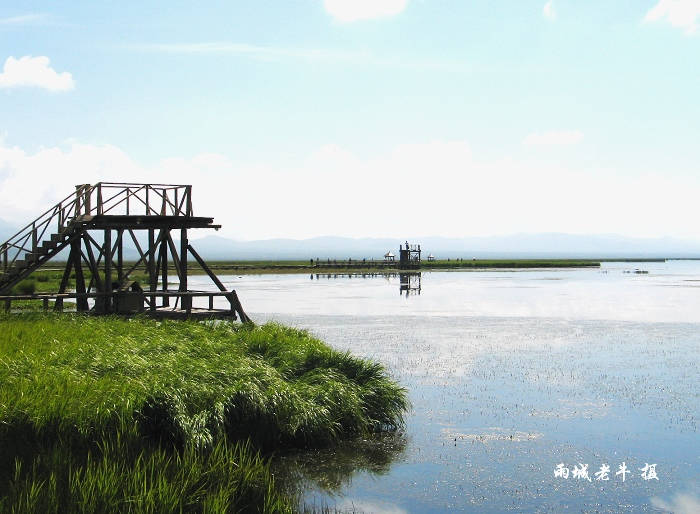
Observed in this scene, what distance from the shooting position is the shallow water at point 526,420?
13500 millimetres

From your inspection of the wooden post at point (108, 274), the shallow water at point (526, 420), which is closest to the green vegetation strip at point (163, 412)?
the shallow water at point (526, 420)

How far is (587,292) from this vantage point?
7381cm

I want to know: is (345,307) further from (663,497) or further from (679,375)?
(663,497)

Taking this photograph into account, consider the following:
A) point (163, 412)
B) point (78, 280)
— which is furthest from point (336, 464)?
point (78, 280)

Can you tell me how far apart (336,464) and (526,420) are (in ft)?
20.1

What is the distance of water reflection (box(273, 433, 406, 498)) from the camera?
45.2 ft

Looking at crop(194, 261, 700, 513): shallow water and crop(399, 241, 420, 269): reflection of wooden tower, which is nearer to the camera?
crop(194, 261, 700, 513): shallow water

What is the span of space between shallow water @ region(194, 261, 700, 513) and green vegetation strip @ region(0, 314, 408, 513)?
3.91ft

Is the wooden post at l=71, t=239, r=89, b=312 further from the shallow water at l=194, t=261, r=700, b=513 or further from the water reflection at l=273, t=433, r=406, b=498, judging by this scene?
the water reflection at l=273, t=433, r=406, b=498

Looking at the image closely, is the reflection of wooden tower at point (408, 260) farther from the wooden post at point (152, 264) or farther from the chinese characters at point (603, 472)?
the chinese characters at point (603, 472)

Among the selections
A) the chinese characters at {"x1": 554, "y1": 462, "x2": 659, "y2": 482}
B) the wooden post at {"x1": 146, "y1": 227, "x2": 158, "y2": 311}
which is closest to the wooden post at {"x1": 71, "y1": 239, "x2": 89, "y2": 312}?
the wooden post at {"x1": 146, "y1": 227, "x2": 158, "y2": 311}

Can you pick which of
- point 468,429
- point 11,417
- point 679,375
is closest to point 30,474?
point 11,417

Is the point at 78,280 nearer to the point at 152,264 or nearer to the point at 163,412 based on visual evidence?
the point at 152,264

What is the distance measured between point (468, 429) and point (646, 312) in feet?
121
